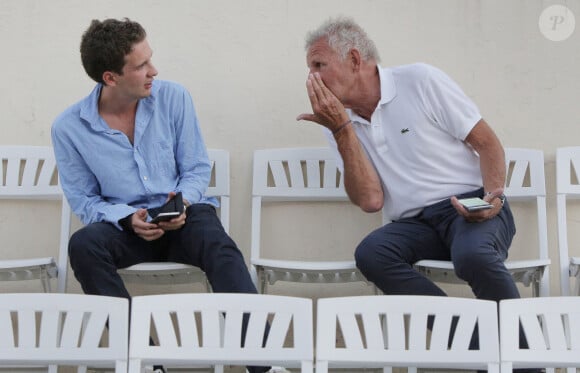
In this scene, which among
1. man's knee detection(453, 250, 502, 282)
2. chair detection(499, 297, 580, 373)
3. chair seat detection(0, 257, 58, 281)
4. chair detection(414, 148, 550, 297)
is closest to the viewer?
chair detection(499, 297, 580, 373)

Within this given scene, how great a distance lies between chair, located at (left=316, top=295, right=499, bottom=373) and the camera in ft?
7.18

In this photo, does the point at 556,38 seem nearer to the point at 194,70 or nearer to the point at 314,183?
the point at 314,183

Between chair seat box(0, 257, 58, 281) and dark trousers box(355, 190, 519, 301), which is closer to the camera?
dark trousers box(355, 190, 519, 301)

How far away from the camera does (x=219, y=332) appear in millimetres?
2238

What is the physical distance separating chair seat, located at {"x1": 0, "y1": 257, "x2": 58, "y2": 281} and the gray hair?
1.20 m

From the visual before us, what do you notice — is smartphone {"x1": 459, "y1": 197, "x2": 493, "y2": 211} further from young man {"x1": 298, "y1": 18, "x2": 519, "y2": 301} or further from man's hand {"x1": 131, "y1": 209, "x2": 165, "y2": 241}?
man's hand {"x1": 131, "y1": 209, "x2": 165, "y2": 241}

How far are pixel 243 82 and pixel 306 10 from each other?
0.38 m

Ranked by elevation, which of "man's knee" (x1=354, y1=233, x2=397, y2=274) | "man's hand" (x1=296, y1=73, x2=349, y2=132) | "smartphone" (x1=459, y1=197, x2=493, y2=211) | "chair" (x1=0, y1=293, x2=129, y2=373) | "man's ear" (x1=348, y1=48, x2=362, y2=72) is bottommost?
"chair" (x1=0, y1=293, x2=129, y2=373)

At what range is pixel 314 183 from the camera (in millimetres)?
3822

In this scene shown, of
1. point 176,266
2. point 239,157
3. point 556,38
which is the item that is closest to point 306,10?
point 239,157

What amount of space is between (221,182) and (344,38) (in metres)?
0.74

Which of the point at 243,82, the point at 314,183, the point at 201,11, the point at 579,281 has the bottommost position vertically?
the point at 579,281

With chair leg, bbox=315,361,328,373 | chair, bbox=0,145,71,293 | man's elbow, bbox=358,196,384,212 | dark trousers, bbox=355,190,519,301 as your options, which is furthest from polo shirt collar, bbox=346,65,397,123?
chair leg, bbox=315,361,328,373

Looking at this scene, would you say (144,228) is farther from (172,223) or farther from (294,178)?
(294,178)
